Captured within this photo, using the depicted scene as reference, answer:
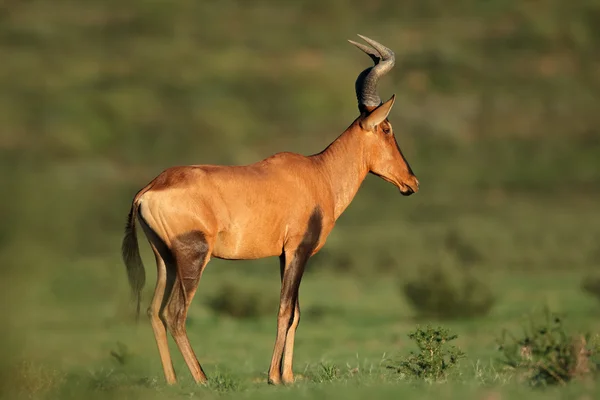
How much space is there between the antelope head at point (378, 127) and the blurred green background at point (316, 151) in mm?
2073

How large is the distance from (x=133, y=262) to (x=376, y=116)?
9.97ft

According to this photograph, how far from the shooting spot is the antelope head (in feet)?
50.6

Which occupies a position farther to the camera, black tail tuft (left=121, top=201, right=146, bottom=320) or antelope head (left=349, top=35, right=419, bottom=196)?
antelope head (left=349, top=35, right=419, bottom=196)

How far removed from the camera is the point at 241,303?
112 ft

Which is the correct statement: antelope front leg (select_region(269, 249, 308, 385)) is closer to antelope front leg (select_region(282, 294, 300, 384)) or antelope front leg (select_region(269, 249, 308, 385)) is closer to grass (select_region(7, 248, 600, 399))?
antelope front leg (select_region(282, 294, 300, 384))

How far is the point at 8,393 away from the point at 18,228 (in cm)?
619

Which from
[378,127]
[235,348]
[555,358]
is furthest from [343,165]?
[235,348]

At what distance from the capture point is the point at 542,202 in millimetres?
85375

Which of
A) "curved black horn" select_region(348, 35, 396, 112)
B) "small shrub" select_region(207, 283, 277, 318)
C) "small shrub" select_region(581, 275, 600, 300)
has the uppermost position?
"curved black horn" select_region(348, 35, 396, 112)

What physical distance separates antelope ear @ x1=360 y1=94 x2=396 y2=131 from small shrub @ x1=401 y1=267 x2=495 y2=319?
15.3 meters

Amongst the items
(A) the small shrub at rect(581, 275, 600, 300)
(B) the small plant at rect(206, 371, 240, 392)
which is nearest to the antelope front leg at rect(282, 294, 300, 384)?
(B) the small plant at rect(206, 371, 240, 392)

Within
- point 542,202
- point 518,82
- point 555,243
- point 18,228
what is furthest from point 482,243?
point 518,82

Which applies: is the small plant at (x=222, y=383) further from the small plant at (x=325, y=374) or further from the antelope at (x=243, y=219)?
the small plant at (x=325, y=374)

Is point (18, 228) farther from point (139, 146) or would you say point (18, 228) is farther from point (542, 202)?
point (139, 146)
